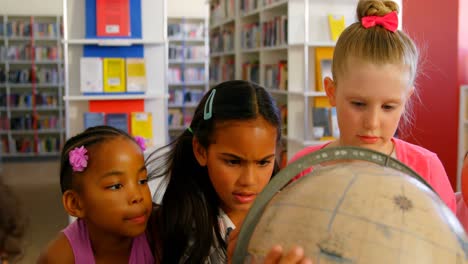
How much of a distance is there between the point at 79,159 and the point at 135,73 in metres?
3.24

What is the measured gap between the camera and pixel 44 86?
11.7m

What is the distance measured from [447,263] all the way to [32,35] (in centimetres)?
1203

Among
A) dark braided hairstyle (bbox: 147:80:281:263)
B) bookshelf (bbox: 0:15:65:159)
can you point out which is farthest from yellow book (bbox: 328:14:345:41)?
bookshelf (bbox: 0:15:65:159)

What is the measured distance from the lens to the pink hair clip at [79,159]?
1432 millimetres

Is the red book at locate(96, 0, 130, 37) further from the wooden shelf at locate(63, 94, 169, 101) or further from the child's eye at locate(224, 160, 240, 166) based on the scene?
the child's eye at locate(224, 160, 240, 166)

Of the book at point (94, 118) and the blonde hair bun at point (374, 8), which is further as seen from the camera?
the book at point (94, 118)

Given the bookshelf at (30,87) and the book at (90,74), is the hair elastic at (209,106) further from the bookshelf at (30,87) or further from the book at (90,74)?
the bookshelf at (30,87)

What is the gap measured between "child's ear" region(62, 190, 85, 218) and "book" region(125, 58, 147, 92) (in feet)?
10.6

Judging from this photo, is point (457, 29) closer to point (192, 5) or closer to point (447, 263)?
point (447, 263)

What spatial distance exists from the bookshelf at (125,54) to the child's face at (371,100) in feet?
10.9

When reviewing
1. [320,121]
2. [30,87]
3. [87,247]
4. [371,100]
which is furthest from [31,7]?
[371,100]

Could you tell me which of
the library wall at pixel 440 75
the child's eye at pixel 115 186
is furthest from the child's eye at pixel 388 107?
the library wall at pixel 440 75

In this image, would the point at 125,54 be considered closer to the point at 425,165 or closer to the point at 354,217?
Result: the point at 425,165

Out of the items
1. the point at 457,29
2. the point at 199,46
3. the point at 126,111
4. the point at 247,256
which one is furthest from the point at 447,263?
the point at 199,46
